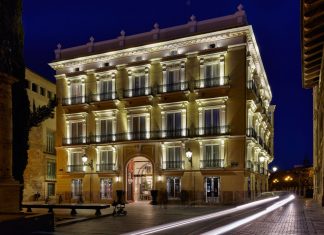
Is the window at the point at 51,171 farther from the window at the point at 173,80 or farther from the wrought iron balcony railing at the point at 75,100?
the window at the point at 173,80

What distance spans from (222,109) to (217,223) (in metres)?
19.3

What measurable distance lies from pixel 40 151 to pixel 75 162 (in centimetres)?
622

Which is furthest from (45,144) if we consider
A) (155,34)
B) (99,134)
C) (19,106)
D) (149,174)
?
(19,106)

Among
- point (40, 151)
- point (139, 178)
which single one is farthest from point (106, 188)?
point (40, 151)

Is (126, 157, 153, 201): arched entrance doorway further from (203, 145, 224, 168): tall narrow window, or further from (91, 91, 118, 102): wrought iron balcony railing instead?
(203, 145, 224, 168): tall narrow window

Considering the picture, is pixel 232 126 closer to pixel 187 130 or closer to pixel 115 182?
pixel 187 130

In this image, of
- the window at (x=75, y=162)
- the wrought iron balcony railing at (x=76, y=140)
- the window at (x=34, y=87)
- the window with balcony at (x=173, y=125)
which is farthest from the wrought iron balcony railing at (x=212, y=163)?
the window at (x=34, y=87)

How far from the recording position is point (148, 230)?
16.1m

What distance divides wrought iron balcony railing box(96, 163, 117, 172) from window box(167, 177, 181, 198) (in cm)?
562

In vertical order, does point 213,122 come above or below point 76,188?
above

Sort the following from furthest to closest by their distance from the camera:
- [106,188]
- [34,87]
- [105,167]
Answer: [34,87] → [105,167] → [106,188]

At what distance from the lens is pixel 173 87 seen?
128 feet

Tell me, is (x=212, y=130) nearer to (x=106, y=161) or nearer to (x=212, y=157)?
(x=212, y=157)

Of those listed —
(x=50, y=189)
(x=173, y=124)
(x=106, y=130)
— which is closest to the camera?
(x=173, y=124)
